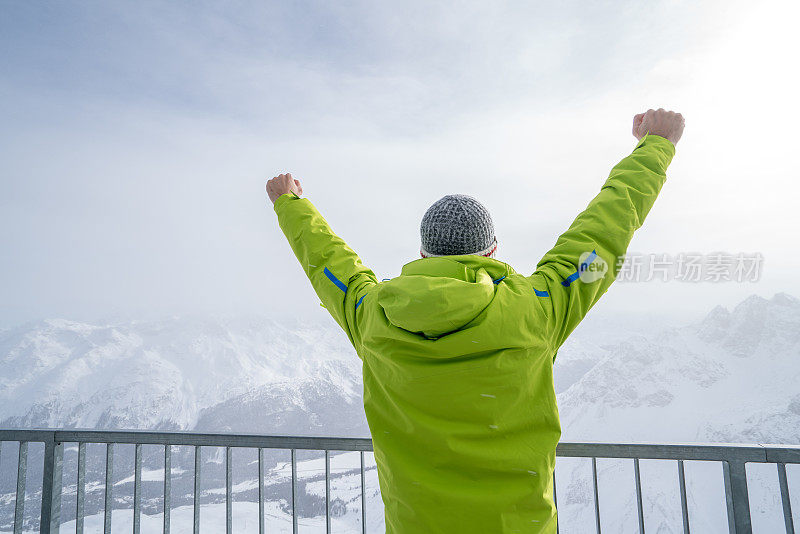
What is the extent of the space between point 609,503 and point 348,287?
18944 cm

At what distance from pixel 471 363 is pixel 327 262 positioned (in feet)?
2.67

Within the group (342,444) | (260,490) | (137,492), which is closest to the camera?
(342,444)

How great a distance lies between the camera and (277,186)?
8.29 ft

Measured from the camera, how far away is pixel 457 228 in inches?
68.5

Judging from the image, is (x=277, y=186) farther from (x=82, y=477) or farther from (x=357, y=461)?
(x=82, y=477)

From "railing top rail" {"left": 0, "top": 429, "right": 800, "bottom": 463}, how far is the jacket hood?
1.71 metres

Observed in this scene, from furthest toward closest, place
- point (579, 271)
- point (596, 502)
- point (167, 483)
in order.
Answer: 1. point (167, 483)
2. point (596, 502)
3. point (579, 271)

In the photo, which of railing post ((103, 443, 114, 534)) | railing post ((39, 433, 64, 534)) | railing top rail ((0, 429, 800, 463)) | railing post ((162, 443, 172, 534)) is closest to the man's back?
railing top rail ((0, 429, 800, 463))

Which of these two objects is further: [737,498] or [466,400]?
[737,498]

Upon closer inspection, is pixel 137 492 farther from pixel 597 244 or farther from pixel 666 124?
pixel 666 124

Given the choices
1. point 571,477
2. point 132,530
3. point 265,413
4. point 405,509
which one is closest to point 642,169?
point 405,509

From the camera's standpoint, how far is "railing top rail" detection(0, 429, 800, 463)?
8.69ft

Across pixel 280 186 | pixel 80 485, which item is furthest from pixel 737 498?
pixel 80 485

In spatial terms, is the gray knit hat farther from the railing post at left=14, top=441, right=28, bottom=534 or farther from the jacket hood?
the railing post at left=14, top=441, right=28, bottom=534
